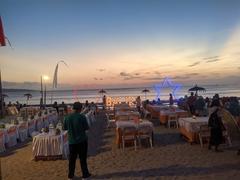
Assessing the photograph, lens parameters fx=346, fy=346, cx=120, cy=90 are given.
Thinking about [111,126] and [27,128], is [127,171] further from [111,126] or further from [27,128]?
[111,126]

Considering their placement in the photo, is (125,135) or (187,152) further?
(125,135)

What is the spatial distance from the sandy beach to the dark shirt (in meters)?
1.01

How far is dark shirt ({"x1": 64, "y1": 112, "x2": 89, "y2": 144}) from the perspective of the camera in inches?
255

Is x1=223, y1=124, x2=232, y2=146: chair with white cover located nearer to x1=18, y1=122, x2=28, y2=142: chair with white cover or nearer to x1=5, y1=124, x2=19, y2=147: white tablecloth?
x1=5, y1=124, x2=19, y2=147: white tablecloth

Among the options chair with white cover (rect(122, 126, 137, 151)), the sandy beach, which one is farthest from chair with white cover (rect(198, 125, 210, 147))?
chair with white cover (rect(122, 126, 137, 151))

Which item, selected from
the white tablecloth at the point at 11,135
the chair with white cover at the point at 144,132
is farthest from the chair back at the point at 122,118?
the white tablecloth at the point at 11,135

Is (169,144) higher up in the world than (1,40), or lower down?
lower down

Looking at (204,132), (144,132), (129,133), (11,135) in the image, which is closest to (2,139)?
(11,135)

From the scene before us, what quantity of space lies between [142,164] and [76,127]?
2276mm

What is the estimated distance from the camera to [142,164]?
8008 millimetres

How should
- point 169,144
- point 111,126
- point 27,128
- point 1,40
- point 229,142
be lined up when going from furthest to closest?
1. point 111,126
2. point 27,128
3. point 169,144
4. point 229,142
5. point 1,40

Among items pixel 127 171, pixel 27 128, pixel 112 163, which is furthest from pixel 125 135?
pixel 27 128

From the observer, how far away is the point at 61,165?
322 inches

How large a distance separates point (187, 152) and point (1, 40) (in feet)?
19.1
